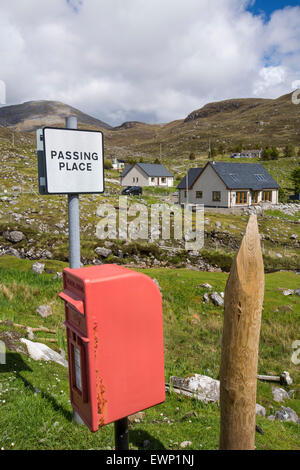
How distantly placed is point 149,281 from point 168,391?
4.51 m

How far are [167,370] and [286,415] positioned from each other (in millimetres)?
2702

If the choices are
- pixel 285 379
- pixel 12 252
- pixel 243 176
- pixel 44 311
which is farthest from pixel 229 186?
pixel 285 379

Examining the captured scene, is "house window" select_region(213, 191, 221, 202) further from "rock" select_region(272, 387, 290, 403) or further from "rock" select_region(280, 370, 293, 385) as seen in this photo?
"rock" select_region(272, 387, 290, 403)

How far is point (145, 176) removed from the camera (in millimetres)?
72250

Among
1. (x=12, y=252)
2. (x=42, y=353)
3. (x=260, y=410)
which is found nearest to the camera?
(x=260, y=410)

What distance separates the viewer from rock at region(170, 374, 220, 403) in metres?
6.64

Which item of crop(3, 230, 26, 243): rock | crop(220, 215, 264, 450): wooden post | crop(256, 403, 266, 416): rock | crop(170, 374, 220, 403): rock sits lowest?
crop(256, 403, 266, 416): rock

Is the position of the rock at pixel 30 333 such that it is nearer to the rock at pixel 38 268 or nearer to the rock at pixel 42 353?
the rock at pixel 42 353

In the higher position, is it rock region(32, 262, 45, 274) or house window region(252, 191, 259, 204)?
house window region(252, 191, 259, 204)

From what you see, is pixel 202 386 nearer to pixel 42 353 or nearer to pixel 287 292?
pixel 42 353

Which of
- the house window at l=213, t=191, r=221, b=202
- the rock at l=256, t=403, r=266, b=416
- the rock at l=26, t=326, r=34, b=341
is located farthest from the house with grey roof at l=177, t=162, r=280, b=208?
the rock at l=256, t=403, r=266, b=416

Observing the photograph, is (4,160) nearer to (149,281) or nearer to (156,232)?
(156,232)

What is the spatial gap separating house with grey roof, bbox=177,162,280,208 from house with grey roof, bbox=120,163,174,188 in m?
18.7
